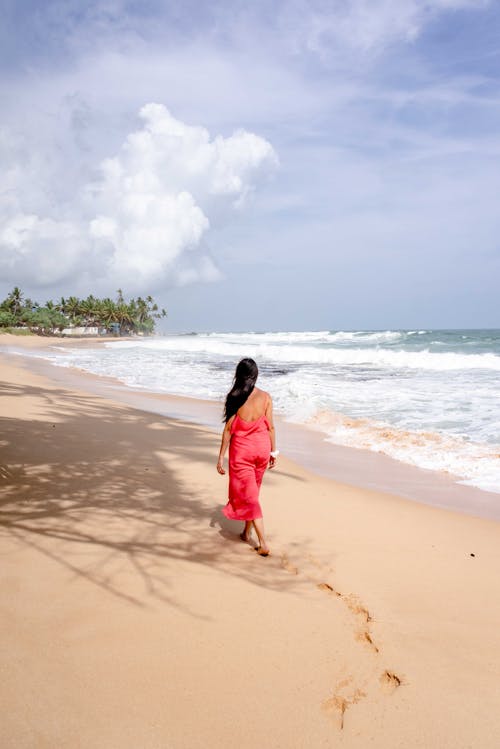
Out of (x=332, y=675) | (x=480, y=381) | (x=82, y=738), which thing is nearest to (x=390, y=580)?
(x=332, y=675)

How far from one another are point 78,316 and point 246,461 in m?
107

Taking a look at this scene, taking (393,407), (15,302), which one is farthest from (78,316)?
(393,407)

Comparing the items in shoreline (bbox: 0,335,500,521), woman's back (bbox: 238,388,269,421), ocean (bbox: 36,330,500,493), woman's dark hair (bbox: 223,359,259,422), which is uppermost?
woman's dark hair (bbox: 223,359,259,422)

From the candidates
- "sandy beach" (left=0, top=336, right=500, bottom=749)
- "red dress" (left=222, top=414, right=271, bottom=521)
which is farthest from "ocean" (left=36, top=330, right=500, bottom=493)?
"red dress" (left=222, top=414, right=271, bottom=521)

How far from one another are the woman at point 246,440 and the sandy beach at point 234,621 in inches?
13.8

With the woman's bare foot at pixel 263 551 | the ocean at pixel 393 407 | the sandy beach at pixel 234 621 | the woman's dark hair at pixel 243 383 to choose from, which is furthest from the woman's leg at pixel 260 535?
the ocean at pixel 393 407

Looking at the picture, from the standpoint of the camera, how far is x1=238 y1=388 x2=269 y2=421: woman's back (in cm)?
440

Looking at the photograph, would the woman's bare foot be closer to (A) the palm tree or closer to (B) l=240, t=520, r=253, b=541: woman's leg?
(B) l=240, t=520, r=253, b=541: woman's leg

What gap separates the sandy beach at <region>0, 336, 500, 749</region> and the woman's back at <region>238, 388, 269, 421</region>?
103cm

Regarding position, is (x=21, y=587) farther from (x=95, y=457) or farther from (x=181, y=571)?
(x=95, y=457)

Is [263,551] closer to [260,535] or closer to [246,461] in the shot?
[260,535]

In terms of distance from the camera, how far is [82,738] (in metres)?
2.04

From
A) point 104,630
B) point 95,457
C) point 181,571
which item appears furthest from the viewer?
point 95,457

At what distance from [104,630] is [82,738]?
2.34ft
